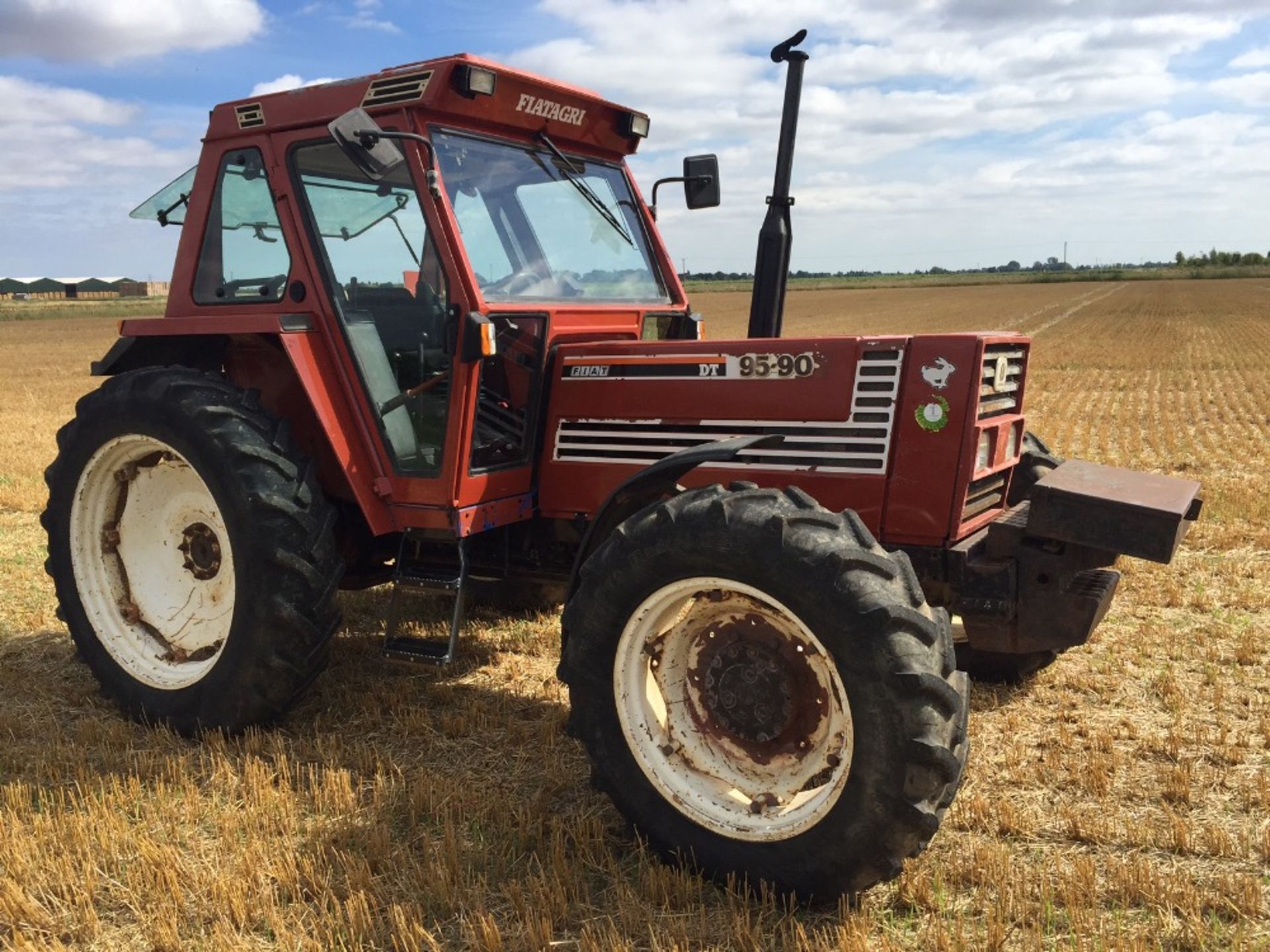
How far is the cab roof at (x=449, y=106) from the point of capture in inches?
156

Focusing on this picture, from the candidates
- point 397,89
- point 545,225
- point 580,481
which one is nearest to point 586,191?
point 545,225

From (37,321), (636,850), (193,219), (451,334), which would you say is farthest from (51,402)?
(37,321)

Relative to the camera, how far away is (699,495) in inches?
124

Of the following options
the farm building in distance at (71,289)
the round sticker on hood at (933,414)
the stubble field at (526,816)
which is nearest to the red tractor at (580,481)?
the round sticker on hood at (933,414)

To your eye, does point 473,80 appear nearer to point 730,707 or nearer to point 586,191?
point 586,191

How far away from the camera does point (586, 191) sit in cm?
464

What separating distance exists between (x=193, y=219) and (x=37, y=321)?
52816 mm

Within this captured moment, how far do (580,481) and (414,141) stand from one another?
4.79ft

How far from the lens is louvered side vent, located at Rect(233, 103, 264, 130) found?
439cm

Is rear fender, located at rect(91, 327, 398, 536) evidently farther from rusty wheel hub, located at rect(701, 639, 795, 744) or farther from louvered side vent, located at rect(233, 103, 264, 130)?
rusty wheel hub, located at rect(701, 639, 795, 744)

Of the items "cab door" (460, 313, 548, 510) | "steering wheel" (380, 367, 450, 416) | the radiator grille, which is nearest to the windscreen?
"cab door" (460, 313, 548, 510)

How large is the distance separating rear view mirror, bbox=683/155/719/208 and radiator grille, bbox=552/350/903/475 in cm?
141

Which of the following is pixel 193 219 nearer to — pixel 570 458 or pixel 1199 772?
pixel 570 458

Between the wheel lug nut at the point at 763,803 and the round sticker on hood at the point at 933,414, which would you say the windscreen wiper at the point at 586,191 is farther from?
the wheel lug nut at the point at 763,803
